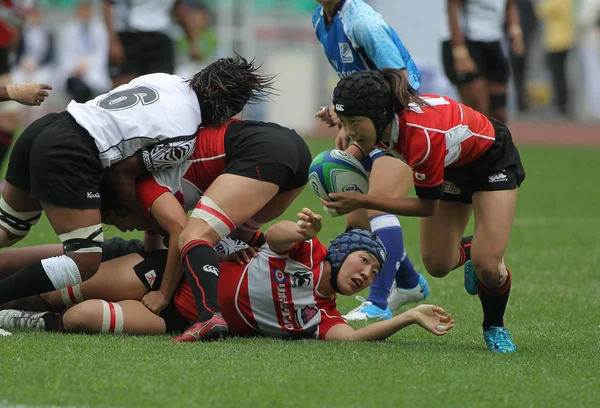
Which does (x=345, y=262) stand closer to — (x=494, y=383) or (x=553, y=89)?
(x=494, y=383)

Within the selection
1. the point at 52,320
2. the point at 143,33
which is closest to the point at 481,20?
the point at 143,33

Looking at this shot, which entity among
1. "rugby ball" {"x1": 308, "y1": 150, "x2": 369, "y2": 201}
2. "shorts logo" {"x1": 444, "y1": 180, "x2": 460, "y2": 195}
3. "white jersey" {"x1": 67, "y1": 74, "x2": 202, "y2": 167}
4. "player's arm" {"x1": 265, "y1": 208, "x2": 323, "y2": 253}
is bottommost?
"player's arm" {"x1": 265, "y1": 208, "x2": 323, "y2": 253}

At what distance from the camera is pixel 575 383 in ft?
13.2

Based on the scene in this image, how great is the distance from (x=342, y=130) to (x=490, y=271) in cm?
125

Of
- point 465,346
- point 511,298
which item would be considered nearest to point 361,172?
point 465,346

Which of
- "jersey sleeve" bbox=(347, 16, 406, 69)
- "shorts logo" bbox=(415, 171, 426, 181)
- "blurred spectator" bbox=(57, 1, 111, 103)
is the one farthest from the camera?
"blurred spectator" bbox=(57, 1, 111, 103)

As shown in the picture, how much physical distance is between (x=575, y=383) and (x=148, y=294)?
6.94 feet

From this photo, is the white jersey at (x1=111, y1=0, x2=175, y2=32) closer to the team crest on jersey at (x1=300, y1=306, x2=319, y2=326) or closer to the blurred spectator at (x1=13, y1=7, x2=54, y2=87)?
the team crest on jersey at (x1=300, y1=306, x2=319, y2=326)

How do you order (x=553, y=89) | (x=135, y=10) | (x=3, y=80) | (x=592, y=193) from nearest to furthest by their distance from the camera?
(x=3, y=80) → (x=135, y=10) → (x=592, y=193) → (x=553, y=89)

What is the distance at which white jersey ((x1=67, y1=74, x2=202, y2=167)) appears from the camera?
16.0ft

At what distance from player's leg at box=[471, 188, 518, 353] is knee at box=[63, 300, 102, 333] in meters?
1.82

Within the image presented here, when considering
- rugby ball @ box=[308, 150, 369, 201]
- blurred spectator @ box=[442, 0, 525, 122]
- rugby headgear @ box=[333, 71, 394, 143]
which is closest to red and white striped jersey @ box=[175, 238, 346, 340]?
rugby ball @ box=[308, 150, 369, 201]

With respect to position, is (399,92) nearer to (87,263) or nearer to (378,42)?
(378,42)

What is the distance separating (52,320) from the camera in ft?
16.2
